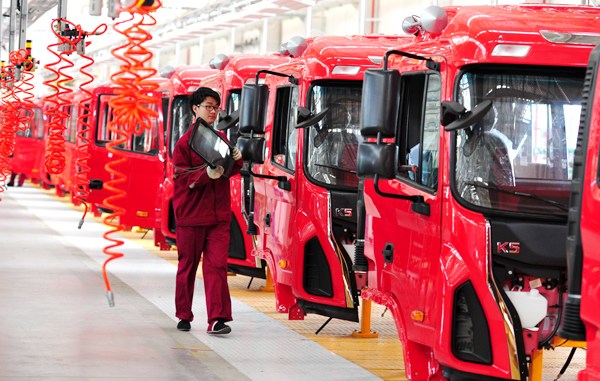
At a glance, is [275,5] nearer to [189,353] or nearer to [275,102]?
[275,102]

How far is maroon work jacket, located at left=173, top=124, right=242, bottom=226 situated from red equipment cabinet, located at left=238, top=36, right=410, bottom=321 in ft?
2.19

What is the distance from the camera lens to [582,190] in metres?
6.09

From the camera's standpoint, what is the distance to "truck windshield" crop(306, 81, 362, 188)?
11.3m

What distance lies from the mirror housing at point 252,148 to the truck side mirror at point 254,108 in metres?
0.12

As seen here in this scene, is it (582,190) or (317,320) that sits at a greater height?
(582,190)

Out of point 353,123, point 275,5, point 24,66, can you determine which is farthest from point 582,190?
point 275,5

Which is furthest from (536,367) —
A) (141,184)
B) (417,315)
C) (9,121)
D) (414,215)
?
(9,121)

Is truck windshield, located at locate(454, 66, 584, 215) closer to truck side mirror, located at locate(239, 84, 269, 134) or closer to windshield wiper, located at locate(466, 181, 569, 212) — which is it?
windshield wiper, located at locate(466, 181, 569, 212)

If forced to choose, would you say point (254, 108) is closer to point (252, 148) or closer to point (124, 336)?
point (252, 148)

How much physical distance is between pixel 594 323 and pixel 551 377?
3920 millimetres

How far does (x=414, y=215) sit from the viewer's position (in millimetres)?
8508

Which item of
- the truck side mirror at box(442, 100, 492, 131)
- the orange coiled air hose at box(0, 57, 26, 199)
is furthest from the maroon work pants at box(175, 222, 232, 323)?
the orange coiled air hose at box(0, 57, 26, 199)

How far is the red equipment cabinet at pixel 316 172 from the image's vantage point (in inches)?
432

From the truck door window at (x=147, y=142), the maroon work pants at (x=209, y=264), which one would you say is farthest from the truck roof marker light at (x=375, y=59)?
the truck door window at (x=147, y=142)
